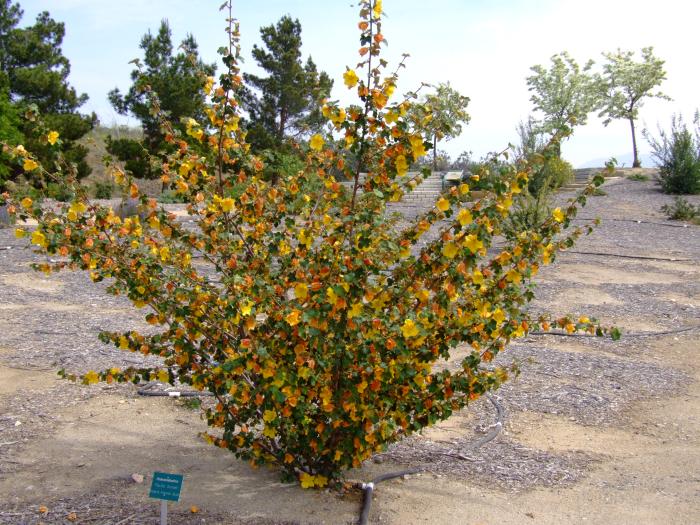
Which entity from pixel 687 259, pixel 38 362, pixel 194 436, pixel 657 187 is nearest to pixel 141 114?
pixel 657 187

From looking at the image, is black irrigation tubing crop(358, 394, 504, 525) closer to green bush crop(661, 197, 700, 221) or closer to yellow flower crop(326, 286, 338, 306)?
yellow flower crop(326, 286, 338, 306)

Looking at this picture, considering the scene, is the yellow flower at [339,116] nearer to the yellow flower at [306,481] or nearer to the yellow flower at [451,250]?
the yellow flower at [451,250]

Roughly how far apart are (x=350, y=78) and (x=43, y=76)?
2119 cm

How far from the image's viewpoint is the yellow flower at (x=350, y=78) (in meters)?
2.61

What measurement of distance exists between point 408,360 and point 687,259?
9.19 m

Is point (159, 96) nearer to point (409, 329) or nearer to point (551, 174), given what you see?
point (551, 174)

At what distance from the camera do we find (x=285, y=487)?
10.5 ft

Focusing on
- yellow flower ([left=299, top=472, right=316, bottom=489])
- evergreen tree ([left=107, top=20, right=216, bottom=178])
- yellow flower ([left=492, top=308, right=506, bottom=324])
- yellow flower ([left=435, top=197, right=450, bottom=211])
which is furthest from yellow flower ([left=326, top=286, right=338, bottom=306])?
evergreen tree ([left=107, top=20, right=216, bottom=178])

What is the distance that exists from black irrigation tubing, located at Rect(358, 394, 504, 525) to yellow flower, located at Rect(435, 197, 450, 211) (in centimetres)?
127

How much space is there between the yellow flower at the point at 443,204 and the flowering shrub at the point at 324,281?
0.02 metres

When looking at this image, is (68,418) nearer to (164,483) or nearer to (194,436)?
(194,436)

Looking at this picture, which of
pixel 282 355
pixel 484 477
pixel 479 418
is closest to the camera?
pixel 282 355

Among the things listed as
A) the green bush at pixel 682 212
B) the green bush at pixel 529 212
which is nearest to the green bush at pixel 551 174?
the green bush at pixel 682 212

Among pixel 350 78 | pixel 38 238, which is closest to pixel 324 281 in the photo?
pixel 350 78
